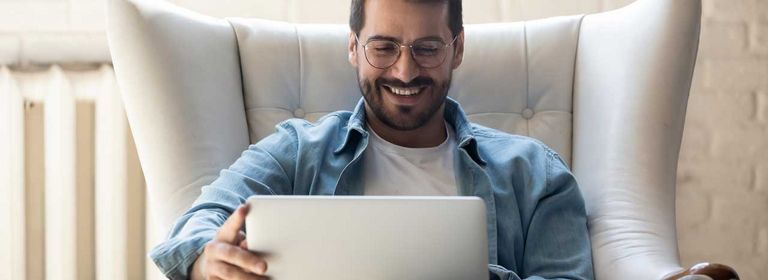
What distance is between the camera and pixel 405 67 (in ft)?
4.88

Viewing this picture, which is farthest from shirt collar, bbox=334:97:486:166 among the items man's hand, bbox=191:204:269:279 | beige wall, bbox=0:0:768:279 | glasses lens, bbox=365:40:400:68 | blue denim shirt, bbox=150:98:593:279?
beige wall, bbox=0:0:768:279

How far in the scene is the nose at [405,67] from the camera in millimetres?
1488

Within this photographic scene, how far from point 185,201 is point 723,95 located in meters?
1.30

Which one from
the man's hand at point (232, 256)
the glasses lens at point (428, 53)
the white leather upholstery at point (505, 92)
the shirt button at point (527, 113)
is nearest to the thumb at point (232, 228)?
the man's hand at point (232, 256)

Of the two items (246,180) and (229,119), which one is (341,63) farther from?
(246,180)

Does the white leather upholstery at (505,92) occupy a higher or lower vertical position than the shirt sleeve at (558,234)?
higher

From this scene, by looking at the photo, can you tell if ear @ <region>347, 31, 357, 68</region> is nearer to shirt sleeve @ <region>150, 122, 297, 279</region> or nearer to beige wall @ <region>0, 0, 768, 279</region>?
shirt sleeve @ <region>150, 122, 297, 279</region>

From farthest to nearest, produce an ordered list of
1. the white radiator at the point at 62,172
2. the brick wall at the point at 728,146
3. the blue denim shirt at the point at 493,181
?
the brick wall at the point at 728,146 < the white radiator at the point at 62,172 < the blue denim shirt at the point at 493,181

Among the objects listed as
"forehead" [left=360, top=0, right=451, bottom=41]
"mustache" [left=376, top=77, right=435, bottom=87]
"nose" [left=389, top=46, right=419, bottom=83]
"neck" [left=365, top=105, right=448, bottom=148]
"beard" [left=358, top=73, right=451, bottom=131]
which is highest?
"forehead" [left=360, top=0, right=451, bottom=41]

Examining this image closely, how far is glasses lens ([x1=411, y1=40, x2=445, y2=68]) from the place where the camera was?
4.93ft

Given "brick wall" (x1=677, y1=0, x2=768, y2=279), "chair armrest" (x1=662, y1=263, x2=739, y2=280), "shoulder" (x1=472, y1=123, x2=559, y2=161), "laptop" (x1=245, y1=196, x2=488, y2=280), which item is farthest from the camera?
"brick wall" (x1=677, y1=0, x2=768, y2=279)

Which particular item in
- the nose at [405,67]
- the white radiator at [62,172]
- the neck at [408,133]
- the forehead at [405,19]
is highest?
the forehead at [405,19]

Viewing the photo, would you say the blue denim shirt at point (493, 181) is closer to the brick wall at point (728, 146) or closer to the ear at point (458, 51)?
the ear at point (458, 51)

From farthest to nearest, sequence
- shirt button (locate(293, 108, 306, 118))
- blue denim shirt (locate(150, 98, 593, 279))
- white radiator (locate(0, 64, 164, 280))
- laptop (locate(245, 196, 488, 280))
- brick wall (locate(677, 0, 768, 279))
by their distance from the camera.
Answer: brick wall (locate(677, 0, 768, 279))
white radiator (locate(0, 64, 164, 280))
shirt button (locate(293, 108, 306, 118))
blue denim shirt (locate(150, 98, 593, 279))
laptop (locate(245, 196, 488, 280))
